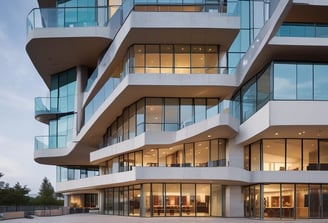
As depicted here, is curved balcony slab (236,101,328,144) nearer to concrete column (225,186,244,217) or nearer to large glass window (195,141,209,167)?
large glass window (195,141,209,167)

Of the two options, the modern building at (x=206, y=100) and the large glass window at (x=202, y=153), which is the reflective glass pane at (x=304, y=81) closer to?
the modern building at (x=206, y=100)

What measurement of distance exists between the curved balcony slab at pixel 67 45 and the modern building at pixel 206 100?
0.31 feet

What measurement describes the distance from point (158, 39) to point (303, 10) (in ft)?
32.7

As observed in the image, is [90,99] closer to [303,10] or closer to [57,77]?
[57,77]

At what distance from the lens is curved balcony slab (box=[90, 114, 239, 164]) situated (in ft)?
Result: 98.2

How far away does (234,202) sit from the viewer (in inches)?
1282

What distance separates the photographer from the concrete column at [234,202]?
1272 inches

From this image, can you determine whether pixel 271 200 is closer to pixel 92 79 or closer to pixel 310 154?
pixel 310 154

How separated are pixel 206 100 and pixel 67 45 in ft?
42.4

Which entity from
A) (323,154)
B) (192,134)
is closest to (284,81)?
(323,154)

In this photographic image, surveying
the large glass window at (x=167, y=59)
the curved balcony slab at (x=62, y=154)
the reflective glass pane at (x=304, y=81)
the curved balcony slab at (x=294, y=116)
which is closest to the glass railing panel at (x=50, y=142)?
the curved balcony slab at (x=62, y=154)

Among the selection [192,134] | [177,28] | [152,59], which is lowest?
[192,134]

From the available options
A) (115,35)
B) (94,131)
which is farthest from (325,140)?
(94,131)

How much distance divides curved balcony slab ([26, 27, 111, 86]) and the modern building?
10 centimetres
